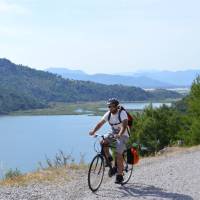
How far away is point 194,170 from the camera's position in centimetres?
1294

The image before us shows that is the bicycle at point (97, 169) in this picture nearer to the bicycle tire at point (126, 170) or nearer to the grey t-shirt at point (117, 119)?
the grey t-shirt at point (117, 119)

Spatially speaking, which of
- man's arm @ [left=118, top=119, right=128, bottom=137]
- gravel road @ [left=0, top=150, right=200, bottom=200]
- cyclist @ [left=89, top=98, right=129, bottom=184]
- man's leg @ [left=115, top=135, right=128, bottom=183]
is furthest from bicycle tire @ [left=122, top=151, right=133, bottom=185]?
man's arm @ [left=118, top=119, right=128, bottom=137]

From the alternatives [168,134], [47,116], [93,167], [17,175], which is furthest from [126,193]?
[47,116]

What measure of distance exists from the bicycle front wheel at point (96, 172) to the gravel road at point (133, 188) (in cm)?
14

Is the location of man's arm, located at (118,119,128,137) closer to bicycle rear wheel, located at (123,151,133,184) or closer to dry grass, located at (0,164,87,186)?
bicycle rear wheel, located at (123,151,133,184)

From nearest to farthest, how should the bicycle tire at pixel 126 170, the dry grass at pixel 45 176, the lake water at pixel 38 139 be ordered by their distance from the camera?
the bicycle tire at pixel 126 170
the dry grass at pixel 45 176
the lake water at pixel 38 139

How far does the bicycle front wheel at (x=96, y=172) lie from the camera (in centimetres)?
988

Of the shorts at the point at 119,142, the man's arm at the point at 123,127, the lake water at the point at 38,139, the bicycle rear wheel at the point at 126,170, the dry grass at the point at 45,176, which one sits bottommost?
the lake water at the point at 38,139

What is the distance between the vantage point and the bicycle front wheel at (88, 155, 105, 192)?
9883 mm

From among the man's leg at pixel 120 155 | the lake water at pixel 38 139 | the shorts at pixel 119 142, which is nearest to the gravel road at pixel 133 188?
the man's leg at pixel 120 155

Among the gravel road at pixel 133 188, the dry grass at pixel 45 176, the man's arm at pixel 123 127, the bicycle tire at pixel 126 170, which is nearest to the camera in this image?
the gravel road at pixel 133 188

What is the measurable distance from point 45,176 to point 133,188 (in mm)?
2606

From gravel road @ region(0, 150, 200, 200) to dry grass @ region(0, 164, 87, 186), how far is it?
0.25 meters

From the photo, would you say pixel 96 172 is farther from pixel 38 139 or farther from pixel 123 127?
pixel 38 139
